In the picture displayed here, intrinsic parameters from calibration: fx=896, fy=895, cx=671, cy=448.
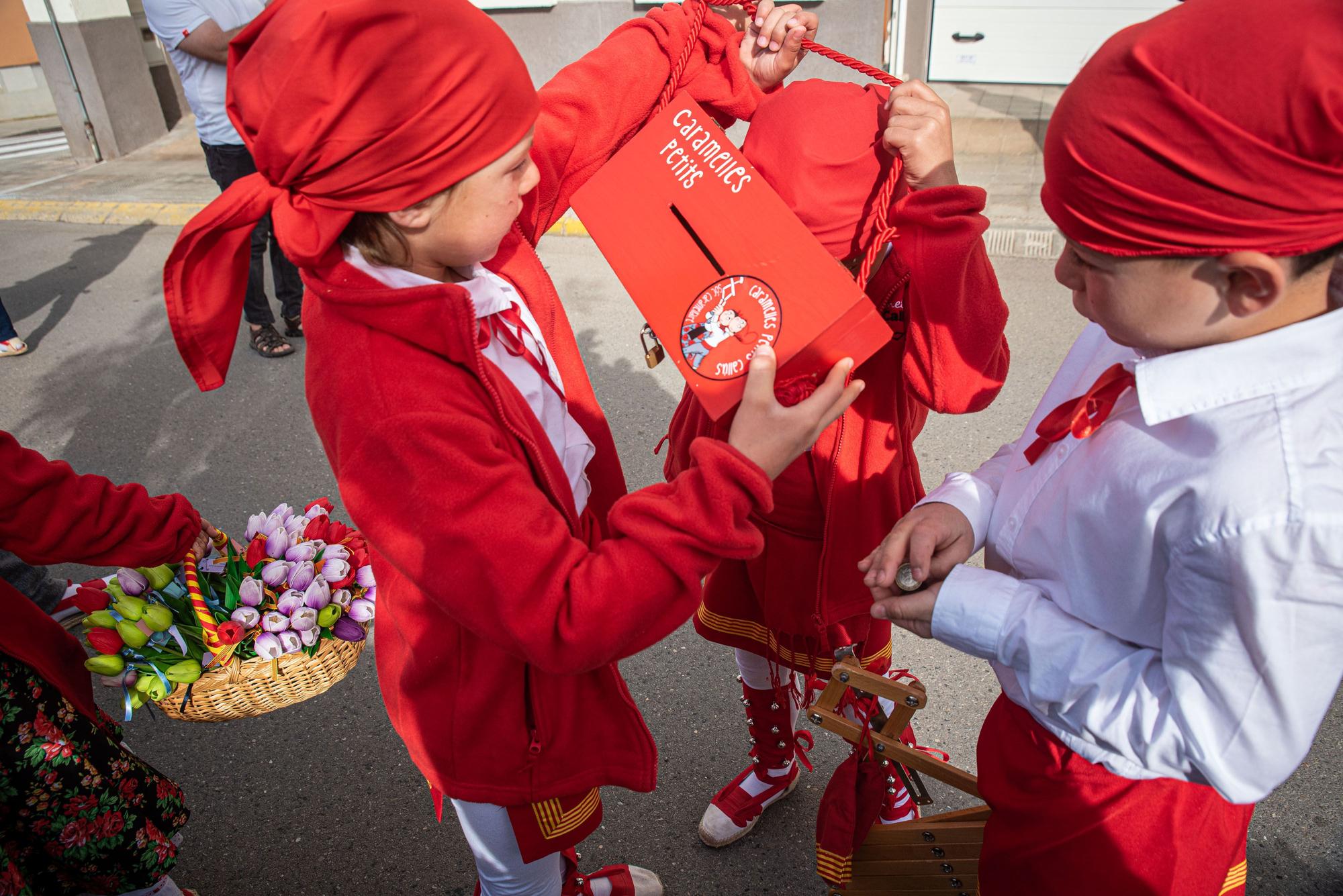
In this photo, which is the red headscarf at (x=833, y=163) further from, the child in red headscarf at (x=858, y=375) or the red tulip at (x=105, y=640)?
the red tulip at (x=105, y=640)

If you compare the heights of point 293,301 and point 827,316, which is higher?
point 827,316

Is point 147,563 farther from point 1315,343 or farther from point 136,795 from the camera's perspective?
point 1315,343

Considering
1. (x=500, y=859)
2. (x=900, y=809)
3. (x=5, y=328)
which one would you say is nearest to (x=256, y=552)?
(x=500, y=859)

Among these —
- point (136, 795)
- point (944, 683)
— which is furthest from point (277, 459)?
point (944, 683)

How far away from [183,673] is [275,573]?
0.91 feet

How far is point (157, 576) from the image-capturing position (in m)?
2.03

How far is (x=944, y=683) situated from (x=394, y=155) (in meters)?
2.22

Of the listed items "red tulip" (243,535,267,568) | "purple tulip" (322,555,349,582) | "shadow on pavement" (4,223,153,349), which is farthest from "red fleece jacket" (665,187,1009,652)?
"shadow on pavement" (4,223,153,349)

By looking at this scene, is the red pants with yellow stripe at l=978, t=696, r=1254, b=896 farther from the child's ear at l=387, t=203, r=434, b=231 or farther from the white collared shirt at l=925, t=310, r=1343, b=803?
the child's ear at l=387, t=203, r=434, b=231

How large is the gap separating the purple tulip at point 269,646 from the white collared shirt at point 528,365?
87 centimetres

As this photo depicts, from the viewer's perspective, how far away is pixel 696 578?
1.18 m

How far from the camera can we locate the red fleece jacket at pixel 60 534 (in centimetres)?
164

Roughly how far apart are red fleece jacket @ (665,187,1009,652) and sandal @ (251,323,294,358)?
3.50 metres

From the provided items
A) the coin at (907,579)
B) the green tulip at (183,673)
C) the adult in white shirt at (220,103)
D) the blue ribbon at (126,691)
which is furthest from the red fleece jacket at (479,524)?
the adult in white shirt at (220,103)
